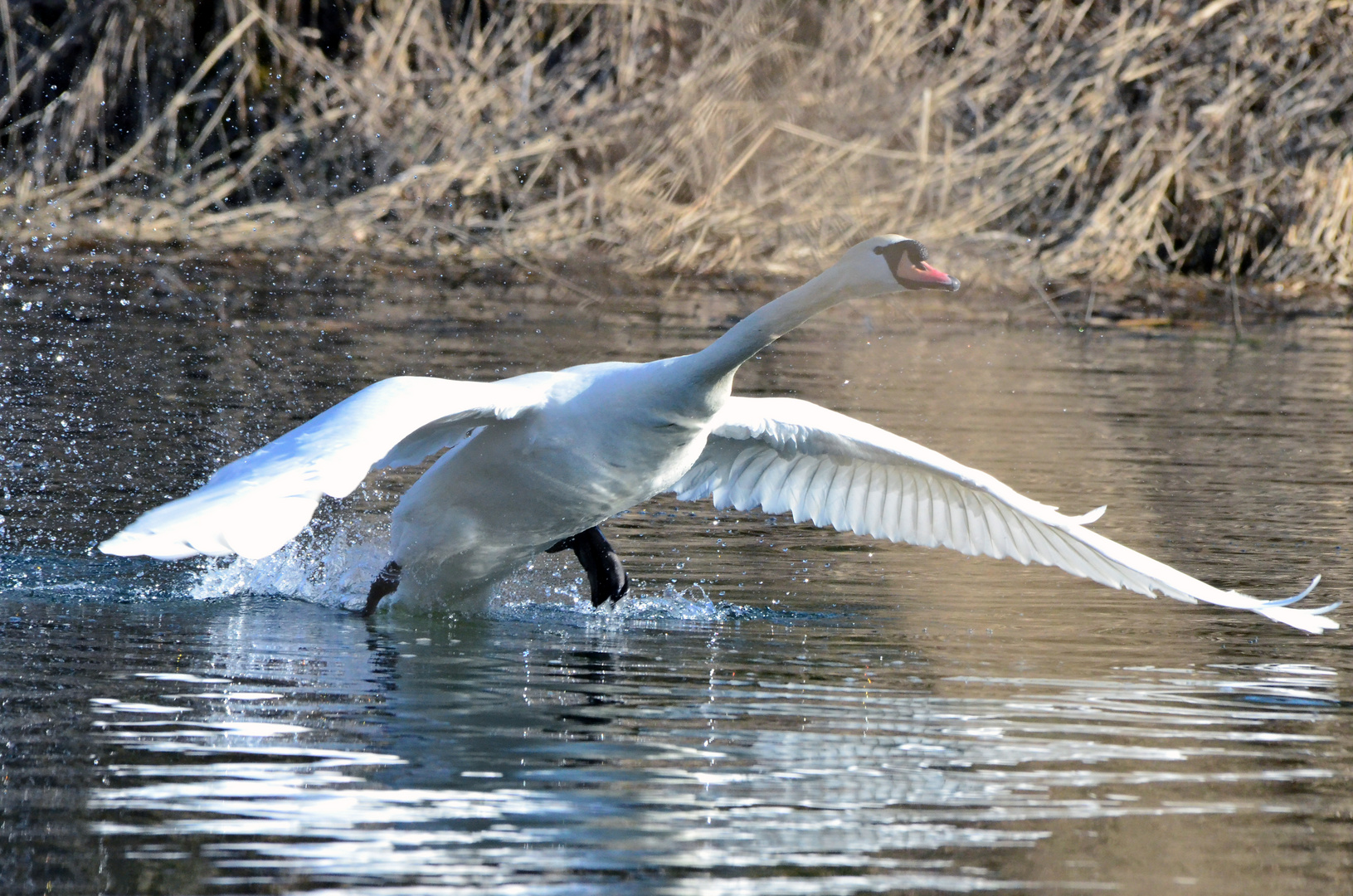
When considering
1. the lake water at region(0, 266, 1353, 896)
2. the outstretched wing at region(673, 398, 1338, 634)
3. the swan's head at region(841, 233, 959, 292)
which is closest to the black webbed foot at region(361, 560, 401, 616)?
the lake water at region(0, 266, 1353, 896)

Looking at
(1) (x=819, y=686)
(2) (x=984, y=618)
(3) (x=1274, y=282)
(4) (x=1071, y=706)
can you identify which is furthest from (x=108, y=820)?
(3) (x=1274, y=282)

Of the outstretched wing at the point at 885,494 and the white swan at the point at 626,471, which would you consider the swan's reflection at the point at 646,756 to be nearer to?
the white swan at the point at 626,471

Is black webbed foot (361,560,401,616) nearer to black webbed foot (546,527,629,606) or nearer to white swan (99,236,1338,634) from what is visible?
white swan (99,236,1338,634)

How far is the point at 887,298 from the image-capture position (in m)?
14.7

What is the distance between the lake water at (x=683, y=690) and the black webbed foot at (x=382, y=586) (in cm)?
11

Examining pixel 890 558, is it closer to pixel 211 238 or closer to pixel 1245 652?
pixel 1245 652

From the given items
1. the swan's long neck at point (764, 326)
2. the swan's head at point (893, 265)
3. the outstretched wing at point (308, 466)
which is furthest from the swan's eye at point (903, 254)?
the outstretched wing at point (308, 466)

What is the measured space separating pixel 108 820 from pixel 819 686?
217cm

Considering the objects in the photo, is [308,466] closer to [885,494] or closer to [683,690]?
[683,690]

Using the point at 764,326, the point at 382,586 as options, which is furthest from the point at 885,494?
the point at 382,586

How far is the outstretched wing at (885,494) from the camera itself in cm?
622

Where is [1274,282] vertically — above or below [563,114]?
below

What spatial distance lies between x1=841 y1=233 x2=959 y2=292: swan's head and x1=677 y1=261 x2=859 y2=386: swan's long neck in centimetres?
7

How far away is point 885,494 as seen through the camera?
6988mm
